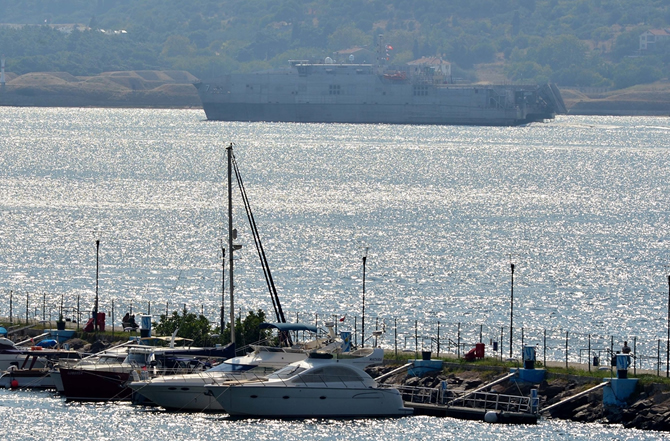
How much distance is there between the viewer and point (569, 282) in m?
78.9

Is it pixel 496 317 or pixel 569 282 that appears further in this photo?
pixel 569 282

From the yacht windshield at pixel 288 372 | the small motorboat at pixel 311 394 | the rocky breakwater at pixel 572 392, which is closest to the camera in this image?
the rocky breakwater at pixel 572 392

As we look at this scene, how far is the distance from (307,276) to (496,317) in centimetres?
1527

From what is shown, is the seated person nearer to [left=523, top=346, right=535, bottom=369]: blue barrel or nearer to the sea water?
the sea water

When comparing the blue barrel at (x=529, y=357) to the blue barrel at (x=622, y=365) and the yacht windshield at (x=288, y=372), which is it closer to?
the blue barrel at (x=622, y=365)

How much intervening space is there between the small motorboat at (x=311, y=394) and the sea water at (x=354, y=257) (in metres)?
0.55

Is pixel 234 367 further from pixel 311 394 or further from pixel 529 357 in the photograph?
pixel 529 357

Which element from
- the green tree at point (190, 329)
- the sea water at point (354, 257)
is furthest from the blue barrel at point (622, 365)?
the green tree at point (190, 329)

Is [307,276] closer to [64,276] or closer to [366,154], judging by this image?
[64,276]

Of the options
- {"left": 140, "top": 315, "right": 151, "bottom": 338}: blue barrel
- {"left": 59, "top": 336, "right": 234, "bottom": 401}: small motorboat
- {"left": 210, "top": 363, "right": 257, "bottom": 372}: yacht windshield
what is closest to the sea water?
{"left": 59, "top": 336, "right": 234, "bottom": 401}: small motorboat

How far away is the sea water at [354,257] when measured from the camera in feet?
148

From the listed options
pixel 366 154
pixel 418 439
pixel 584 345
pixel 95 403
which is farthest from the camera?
pixel 366 154

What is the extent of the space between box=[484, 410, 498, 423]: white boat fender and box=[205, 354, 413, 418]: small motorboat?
240 centimetres

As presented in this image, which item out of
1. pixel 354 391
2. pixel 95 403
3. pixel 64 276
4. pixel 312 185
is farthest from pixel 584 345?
pixel 312 185
